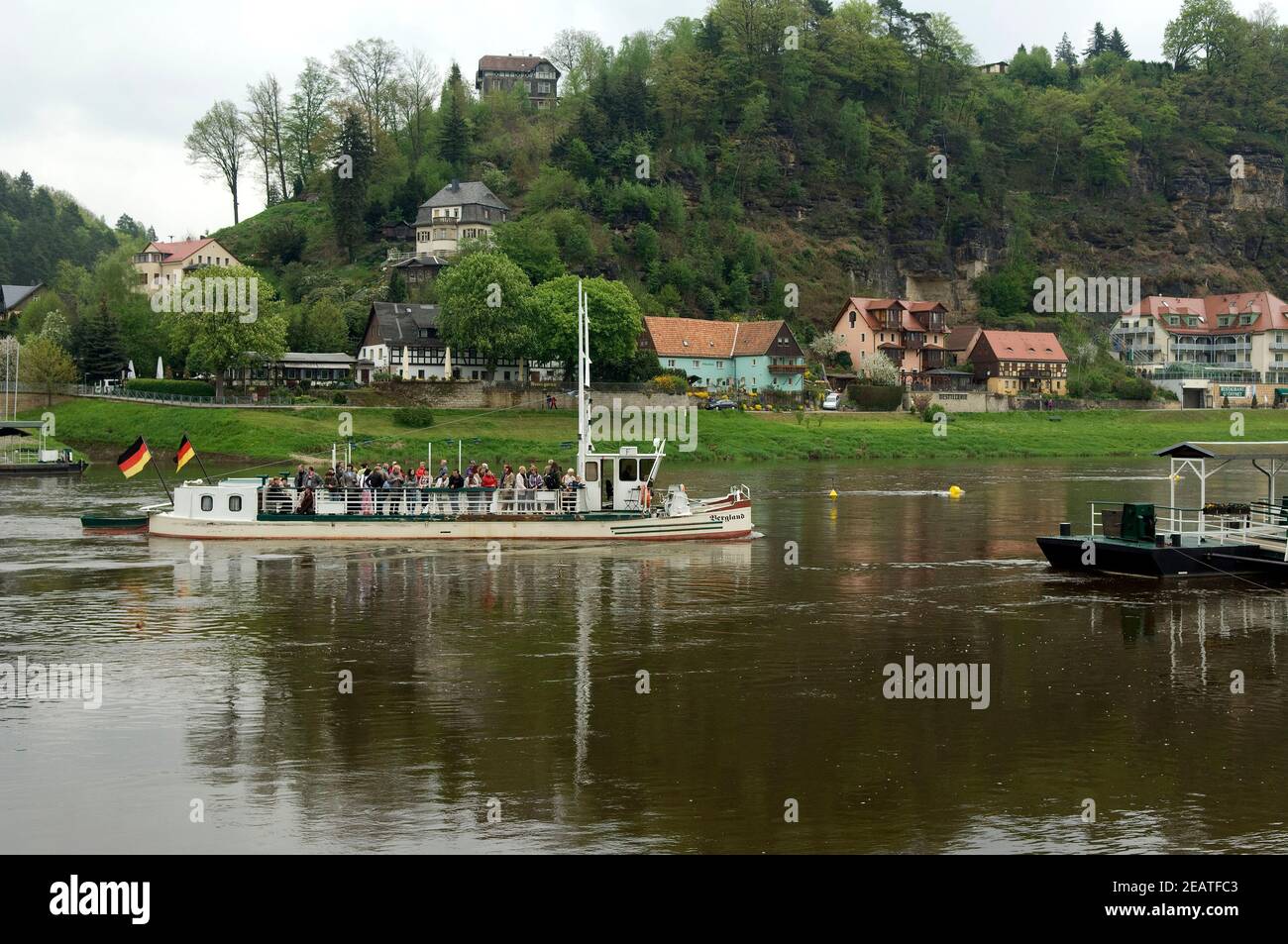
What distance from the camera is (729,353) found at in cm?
14625

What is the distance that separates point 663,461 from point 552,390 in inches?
908

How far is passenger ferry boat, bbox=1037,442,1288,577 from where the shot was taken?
41125 millimetres

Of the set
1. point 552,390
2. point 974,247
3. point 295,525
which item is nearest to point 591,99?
point 974,247

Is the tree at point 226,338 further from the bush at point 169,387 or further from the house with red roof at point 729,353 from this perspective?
the house with red roof at point 729,353

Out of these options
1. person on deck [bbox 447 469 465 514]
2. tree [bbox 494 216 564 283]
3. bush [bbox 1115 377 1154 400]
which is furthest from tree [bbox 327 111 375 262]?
person on deck [bbox 447 469 465 514]

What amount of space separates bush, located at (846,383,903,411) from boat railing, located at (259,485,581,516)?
80.2 meters

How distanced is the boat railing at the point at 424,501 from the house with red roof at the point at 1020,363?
Answer: 10722 centimetres

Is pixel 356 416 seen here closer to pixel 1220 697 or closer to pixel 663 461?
pixel 663 461

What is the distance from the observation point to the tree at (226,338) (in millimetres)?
109312

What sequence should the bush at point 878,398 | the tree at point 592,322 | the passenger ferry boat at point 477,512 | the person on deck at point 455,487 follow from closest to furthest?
the passenger ferry boat at point 477,512 < the person on deck at point 455,487 < the tree at point 592,322 < the bush at point 878,398

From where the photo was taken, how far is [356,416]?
10394 centimetres

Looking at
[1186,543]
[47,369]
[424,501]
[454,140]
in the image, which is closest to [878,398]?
[47,369]

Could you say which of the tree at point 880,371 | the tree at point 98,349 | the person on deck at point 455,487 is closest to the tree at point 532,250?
the tree at point 880,371

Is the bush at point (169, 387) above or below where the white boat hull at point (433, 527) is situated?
above
